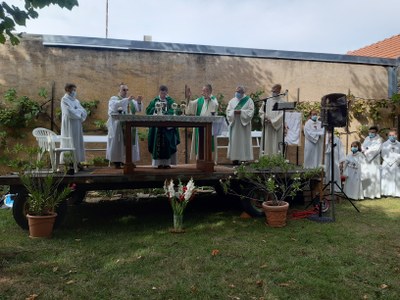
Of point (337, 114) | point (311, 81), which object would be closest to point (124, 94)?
point (337, 114)

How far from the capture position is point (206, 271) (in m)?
3.81

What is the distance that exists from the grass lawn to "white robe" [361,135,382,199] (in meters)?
2.22

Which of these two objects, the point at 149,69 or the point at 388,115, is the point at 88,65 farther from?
the point at 388,115

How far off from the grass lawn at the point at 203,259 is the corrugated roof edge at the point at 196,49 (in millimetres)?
4693

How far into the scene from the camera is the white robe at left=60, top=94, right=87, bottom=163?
6.50m

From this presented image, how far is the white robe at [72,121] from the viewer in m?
6.50

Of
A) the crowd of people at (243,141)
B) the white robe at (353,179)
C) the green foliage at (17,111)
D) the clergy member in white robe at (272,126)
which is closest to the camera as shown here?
the crowd of people at (243,141)

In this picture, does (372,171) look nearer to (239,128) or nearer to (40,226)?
(239,128)

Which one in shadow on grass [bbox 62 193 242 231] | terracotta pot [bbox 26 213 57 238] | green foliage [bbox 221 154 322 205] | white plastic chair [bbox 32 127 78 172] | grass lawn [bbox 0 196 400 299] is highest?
white plastic chair [bbox 32 127 78 172]

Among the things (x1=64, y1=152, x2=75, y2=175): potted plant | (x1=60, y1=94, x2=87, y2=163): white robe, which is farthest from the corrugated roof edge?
(x1=64, y1=152, x2=75, y2=175): potted plant

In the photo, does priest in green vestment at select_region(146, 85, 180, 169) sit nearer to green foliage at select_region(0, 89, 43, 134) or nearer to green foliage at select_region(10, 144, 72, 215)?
green foliage at select_region(10, 144, 72, 215)

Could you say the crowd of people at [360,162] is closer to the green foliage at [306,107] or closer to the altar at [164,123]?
the green foliage at [306,107]

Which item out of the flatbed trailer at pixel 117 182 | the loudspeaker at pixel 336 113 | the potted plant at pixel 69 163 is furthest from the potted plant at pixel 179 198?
the loudspeaker at pixel 336 113

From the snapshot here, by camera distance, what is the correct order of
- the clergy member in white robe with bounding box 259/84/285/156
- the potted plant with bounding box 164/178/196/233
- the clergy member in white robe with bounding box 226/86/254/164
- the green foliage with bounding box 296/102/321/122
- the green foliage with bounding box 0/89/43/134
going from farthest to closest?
the green foliage with bounding box 296/102/321/122 → the green foliage with bounding box 0/89/43/134 → the clergy member in white robe with bounding box 259/84/285/156 → the clergy member in white robe with bounding box 226/86/254/164 → the potted plant with bounding box 164/178/196/233
